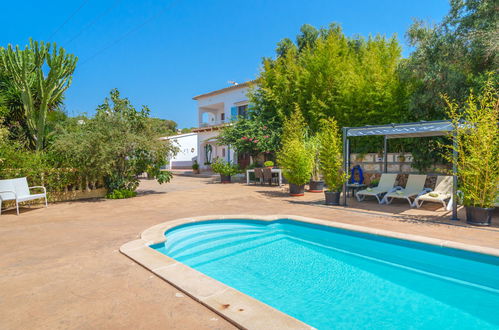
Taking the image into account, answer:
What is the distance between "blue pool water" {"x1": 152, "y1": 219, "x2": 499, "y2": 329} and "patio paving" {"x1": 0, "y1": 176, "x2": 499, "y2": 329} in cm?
71

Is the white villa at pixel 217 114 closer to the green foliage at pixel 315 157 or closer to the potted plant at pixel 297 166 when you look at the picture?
the green foliage at pixel 315 157

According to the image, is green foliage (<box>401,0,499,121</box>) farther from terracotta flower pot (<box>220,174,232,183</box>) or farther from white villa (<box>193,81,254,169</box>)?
white villa (<box>193,81,254,169</box>)

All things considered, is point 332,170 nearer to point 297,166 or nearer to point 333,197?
point 333,197

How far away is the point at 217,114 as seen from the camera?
28.8 metres

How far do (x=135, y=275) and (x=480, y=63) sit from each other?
36.4 feet

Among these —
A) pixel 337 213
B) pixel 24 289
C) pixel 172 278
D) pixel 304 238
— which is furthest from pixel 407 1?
pixel 24 289

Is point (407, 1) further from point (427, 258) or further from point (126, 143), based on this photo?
point (126, 143)

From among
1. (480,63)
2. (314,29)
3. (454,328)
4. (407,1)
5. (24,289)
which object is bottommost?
(454,328)

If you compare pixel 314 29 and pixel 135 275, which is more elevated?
pixel 314 29

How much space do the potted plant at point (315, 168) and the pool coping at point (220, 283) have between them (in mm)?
5880

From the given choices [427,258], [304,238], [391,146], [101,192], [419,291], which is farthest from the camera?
[391,146]

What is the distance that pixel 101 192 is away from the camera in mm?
10844

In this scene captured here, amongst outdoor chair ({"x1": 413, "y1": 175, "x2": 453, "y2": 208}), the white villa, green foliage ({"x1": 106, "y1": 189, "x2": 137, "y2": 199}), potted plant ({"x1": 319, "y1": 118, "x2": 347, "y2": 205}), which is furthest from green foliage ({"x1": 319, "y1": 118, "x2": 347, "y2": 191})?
the white villa

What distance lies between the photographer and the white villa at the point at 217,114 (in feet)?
79.3
